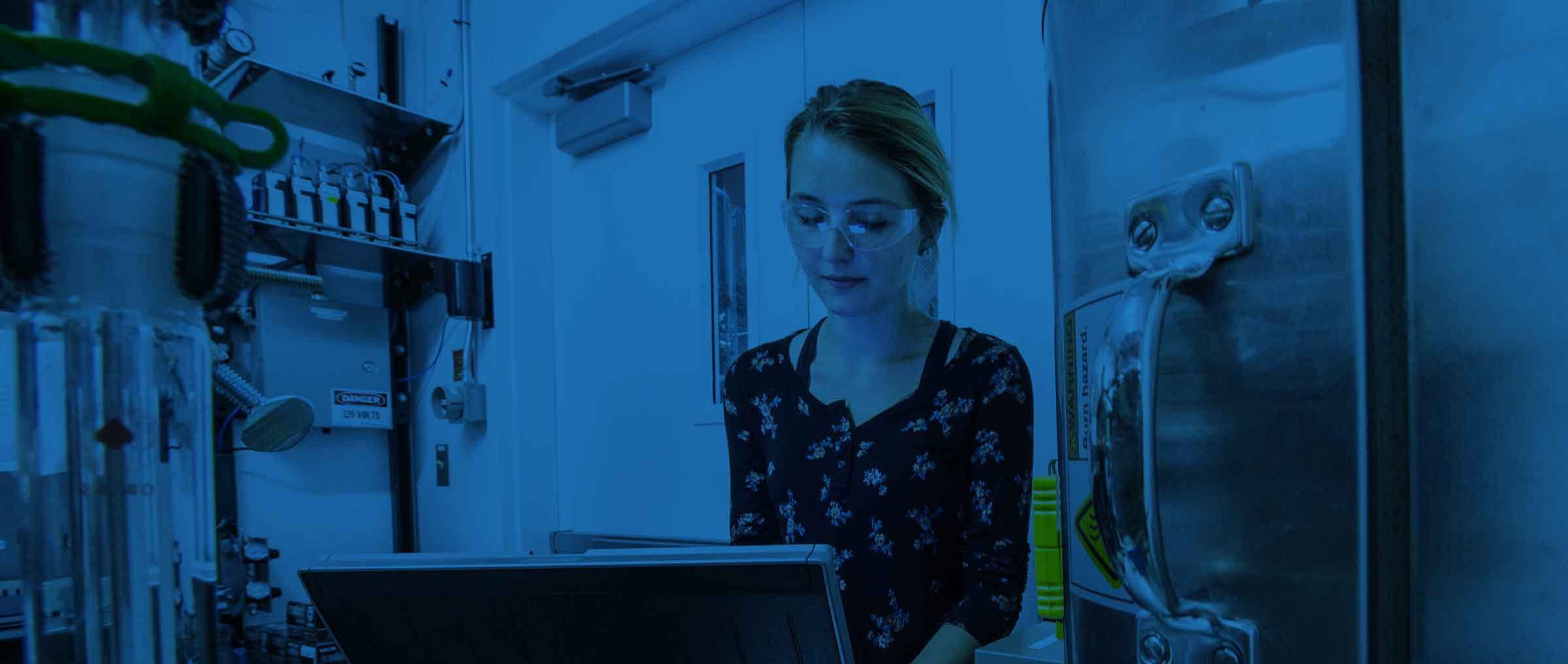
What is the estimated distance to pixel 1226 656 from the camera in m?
0.35

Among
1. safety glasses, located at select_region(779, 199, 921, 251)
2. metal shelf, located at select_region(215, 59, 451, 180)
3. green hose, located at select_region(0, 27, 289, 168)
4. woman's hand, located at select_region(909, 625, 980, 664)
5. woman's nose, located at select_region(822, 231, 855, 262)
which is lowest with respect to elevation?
woman's hand, located at select_region(909, 625, 980, 664)

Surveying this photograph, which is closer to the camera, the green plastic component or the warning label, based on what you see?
the warning label

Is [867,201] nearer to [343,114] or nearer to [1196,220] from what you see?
[1196,220]

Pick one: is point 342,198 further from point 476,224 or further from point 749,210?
point 749,210

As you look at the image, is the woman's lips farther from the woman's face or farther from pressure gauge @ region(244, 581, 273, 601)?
pressure gauge @ region(244, 581, 273, 601)

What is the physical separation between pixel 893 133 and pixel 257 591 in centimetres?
194

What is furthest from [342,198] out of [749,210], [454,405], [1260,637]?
[1260,637]

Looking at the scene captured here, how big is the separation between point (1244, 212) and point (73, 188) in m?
0.38

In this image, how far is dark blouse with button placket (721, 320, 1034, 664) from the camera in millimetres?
1066

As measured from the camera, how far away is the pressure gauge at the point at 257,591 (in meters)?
2.12

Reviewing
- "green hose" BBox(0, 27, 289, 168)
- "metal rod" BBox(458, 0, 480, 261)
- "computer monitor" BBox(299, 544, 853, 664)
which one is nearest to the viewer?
"green hose" BBox(0, 27, 289, 168)

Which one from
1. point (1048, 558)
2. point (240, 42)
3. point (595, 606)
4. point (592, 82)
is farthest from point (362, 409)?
point (1048, 558)

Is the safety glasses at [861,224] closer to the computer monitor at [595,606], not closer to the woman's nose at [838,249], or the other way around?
the woman's nose at [838,249]

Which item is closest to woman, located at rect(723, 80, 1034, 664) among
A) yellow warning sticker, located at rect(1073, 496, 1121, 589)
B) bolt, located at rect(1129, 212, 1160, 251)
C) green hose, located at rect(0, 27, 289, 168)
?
yellow warning sticker, located at rect(1073, 496, 1121, 589)
